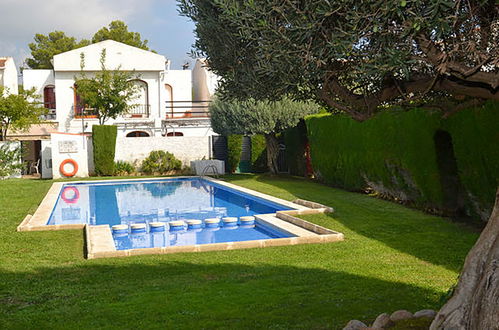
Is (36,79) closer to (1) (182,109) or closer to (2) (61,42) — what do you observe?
(1) (182,109)

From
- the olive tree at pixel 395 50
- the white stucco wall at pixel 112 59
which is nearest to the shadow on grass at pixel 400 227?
the olive tree at pixel 395 50

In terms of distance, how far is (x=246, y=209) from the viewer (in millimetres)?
17000

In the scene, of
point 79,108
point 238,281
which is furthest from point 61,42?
point 238,281

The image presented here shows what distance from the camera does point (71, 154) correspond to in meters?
26.5

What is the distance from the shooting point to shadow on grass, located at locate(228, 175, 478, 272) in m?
8.97

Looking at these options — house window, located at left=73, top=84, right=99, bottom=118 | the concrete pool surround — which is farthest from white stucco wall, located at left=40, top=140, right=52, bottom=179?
the concrete pool surround

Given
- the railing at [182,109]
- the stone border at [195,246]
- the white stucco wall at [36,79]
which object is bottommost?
the stone border at [195,246]

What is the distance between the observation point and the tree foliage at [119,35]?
5228 centimetres

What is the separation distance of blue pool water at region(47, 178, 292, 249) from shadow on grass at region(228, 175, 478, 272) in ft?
5.28

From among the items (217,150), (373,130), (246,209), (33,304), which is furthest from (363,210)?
(217,150)

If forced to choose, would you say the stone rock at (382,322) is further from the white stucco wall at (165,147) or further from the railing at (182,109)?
the railing at (182,109)

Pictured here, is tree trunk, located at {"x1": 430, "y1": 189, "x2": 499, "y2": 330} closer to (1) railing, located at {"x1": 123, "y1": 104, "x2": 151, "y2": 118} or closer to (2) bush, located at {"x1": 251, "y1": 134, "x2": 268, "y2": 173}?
(2) bush, located at {"x1": 251, "y1": 134, "x2": 268, "y2": 173}

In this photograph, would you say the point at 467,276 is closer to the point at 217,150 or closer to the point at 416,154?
the point at 416,154

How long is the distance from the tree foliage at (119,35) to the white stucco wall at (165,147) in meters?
26.2
